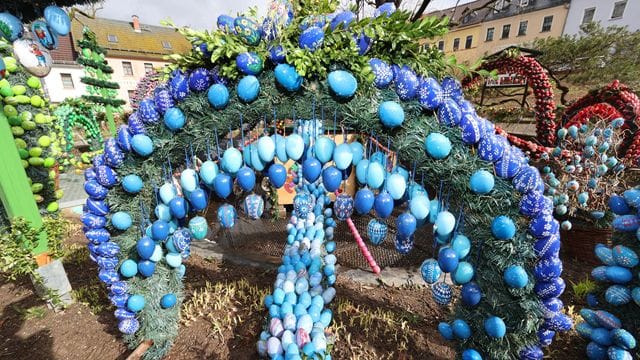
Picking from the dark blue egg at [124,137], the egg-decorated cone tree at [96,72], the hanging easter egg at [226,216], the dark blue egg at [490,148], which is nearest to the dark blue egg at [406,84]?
the dark blue egg at [490,148]

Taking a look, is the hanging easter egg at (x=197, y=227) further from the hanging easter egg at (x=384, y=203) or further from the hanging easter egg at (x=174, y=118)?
the hanging easter egg at (x=384, y=203)

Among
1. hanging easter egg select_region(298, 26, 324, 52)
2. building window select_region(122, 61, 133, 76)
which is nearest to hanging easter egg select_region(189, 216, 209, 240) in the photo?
hanging easter egg select_region(298, 26, 324, 52)

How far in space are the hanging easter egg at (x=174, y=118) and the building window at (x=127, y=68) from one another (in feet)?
82.6

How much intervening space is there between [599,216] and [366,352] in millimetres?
3525

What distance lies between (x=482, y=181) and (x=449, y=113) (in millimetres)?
419

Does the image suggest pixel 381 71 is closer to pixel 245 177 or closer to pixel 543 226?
pixel 245 177

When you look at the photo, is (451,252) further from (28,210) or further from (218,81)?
(28,210)

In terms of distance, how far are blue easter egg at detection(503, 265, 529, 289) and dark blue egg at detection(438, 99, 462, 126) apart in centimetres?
92

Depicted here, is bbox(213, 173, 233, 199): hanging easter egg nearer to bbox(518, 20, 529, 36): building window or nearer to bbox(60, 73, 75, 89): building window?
bbox(60, 73, 75, 89): building window

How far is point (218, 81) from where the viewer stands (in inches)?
71.5

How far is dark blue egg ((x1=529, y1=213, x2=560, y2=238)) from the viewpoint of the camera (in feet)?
5.34

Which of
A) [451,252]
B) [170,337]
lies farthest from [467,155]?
[170,337]

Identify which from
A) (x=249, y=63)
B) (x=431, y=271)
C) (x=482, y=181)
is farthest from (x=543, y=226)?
(x=249, y=63)

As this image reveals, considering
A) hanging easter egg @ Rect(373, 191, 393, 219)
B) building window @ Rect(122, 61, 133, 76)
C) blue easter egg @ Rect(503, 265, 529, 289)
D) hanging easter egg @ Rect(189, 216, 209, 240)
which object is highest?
building window @ Rect(122, 61, 133, 76)
